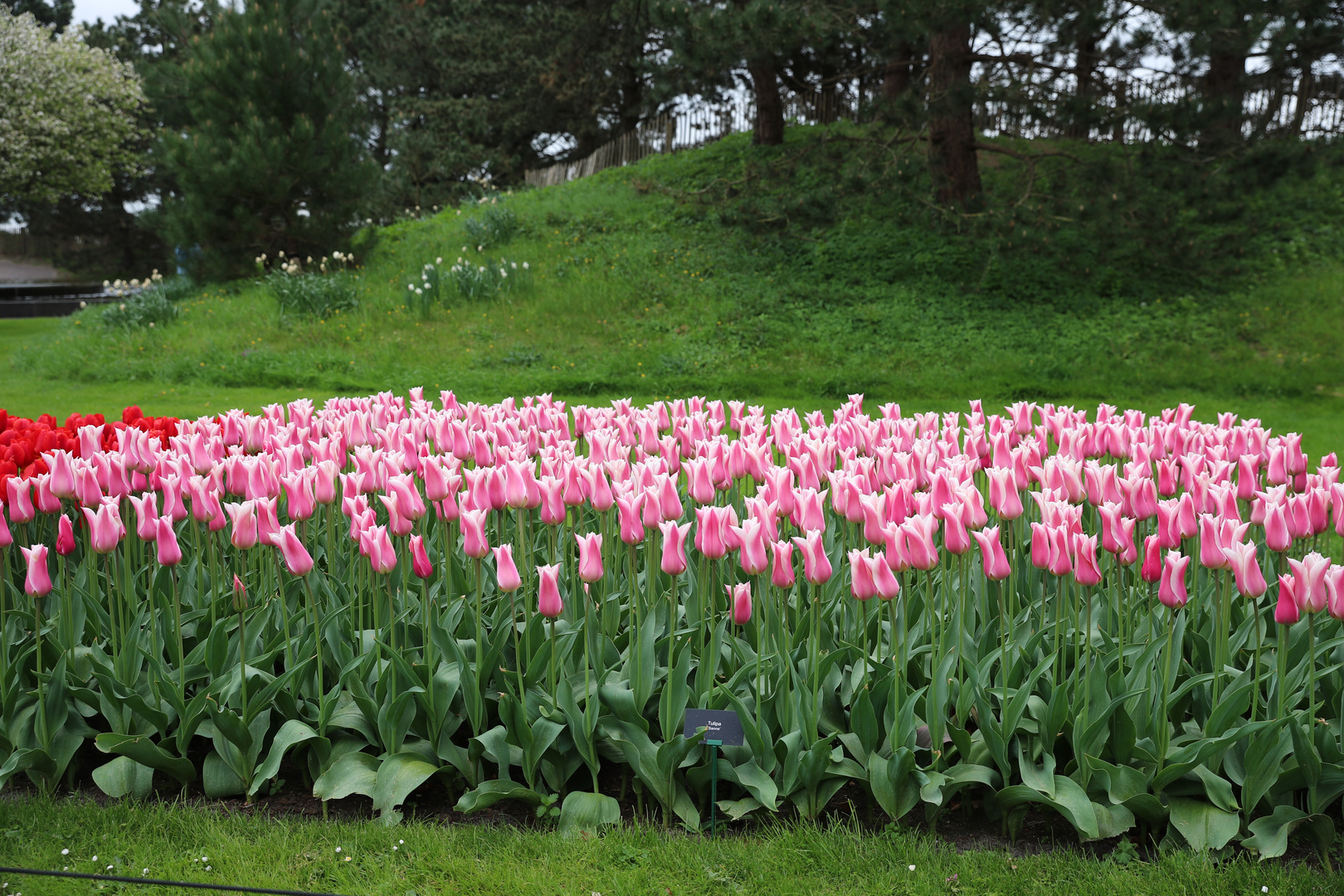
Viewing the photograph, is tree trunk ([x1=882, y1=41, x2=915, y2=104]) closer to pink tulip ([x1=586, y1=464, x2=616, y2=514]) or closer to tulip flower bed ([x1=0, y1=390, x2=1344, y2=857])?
tulip flower bed ([x1=0, y1=390, x2=1344, y2=857])

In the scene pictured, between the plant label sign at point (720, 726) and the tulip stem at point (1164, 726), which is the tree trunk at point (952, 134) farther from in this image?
the plant label sign at point (720, 726)

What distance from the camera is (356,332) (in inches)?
541

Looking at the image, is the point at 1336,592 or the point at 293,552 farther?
the point at 293,552

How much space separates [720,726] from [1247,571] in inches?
60.7

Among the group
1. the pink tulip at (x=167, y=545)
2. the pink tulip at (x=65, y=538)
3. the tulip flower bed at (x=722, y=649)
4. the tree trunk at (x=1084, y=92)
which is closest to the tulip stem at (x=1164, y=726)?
the tulip flower bed at (x=722, y=649)

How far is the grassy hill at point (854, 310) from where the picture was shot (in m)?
11.9

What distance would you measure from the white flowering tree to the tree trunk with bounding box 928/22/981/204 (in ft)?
63.4

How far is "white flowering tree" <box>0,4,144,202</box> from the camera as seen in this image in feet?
72.8

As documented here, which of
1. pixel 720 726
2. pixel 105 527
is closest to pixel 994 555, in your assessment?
pixel 720 726

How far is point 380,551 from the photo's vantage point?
3.13 meters

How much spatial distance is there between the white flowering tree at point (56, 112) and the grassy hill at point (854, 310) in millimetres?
8775

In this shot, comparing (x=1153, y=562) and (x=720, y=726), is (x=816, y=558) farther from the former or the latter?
(x=1153, y=562)

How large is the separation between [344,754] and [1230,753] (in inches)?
108

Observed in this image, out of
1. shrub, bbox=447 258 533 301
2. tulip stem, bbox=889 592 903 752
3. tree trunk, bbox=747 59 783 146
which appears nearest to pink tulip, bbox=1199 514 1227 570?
tulip stem, bbox=889 592 903 752
